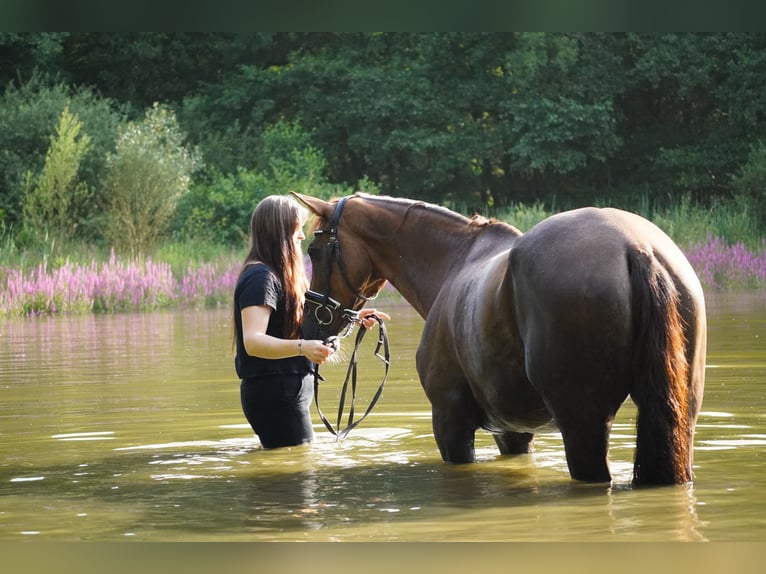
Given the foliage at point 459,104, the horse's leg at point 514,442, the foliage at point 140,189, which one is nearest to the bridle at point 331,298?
the horse's leg at point 514,442

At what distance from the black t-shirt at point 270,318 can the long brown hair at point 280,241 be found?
0.05m

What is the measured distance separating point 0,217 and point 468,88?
11524 mm

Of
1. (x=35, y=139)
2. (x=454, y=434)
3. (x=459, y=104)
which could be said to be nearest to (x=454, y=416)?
(x=454, y=434)

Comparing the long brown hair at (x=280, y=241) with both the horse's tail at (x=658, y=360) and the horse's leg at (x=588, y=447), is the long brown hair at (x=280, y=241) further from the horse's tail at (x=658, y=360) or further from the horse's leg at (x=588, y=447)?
the horse's tail at (x=658, y=360)

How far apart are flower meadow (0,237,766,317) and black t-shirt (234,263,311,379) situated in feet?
33.1

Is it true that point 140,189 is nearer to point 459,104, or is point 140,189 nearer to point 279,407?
point 459,104

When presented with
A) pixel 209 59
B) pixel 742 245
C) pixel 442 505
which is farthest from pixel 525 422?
pixel 209 59

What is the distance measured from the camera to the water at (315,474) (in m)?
3.83

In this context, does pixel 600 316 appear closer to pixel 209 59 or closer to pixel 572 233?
pixel 572 233

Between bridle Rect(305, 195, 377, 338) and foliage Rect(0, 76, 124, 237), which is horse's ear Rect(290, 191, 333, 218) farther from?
foliage Rect(0, 76, 124, 237)

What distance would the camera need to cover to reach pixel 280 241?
5.62 m

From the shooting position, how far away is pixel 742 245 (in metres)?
17.5

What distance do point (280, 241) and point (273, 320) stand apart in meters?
0.39

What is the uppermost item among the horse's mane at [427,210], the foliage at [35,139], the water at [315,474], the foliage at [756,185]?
the foliage at [35,139]
